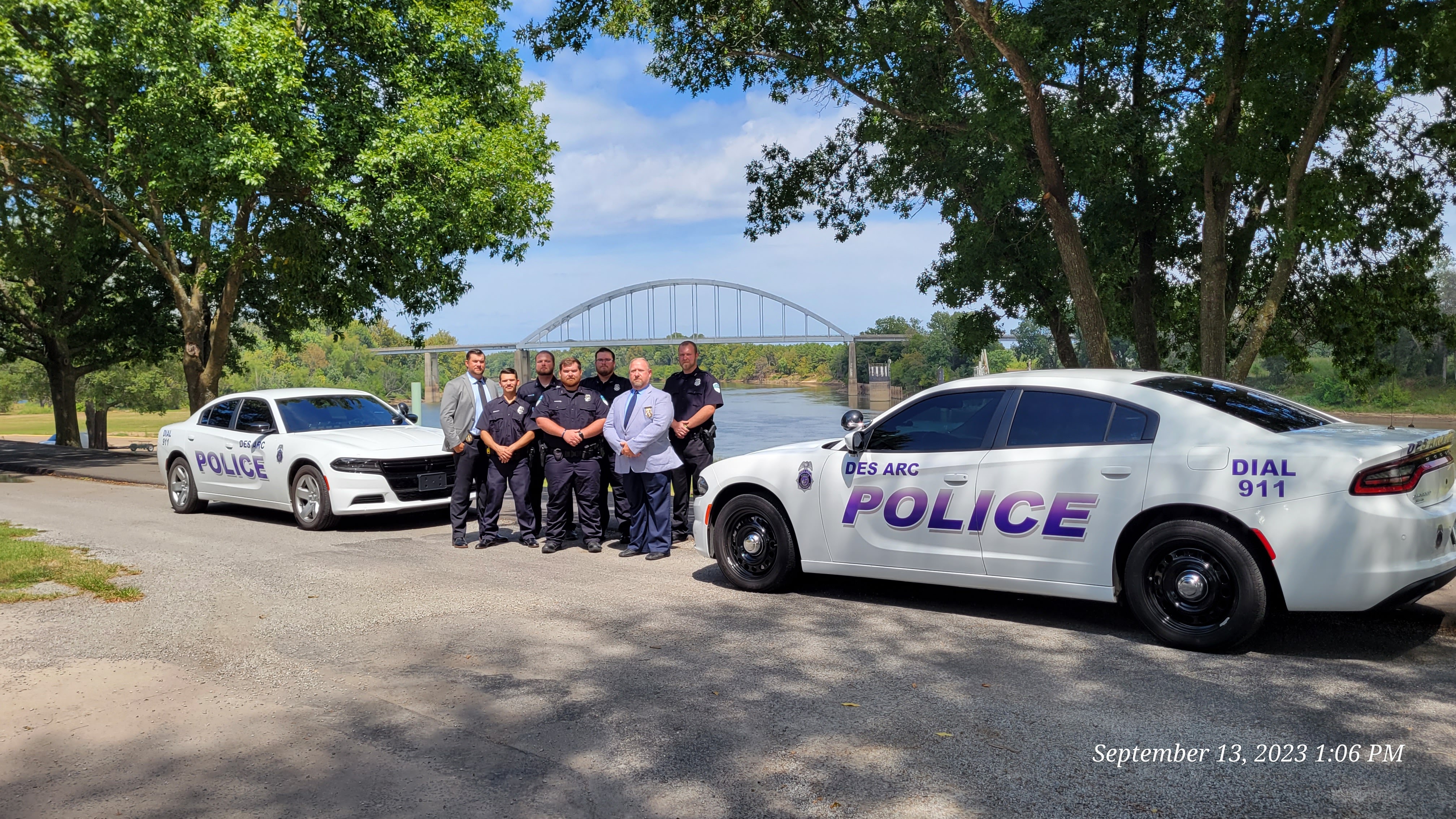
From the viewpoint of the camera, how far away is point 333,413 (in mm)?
12016

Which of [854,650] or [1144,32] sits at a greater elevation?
[1144,32]

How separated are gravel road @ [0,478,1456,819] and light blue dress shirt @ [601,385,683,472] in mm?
1576

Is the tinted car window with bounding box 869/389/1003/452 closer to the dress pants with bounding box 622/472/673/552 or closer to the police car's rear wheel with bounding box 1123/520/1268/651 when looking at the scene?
the police car's rear wheel with bounding box 1123/520/1268/651

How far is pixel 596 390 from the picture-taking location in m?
10.1

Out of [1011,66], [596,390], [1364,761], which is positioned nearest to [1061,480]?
[1364,761]

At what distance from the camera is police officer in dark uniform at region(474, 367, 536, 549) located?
9.63 metres

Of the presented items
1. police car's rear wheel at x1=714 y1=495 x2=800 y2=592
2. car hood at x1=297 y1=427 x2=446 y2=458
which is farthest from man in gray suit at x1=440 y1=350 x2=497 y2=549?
police car's rear wheel at x1=714 y1=495 x2=800 y2=592

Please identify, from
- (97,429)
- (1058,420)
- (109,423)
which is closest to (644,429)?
(1058,420)

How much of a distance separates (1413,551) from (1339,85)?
9.17m

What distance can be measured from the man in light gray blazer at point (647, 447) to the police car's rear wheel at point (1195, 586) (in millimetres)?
4346

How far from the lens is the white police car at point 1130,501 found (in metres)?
5.08

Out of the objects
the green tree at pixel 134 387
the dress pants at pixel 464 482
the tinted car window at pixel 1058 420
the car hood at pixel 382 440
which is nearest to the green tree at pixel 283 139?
the car hood at pixel 382 440

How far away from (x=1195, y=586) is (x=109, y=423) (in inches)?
4976

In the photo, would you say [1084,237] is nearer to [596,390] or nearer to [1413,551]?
[596,390]
